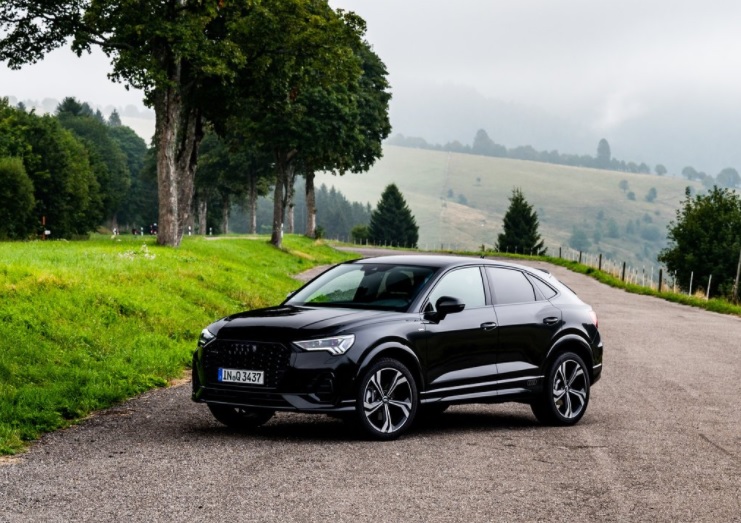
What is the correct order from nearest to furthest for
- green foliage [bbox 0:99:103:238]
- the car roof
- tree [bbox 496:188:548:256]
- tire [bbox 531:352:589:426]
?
the car roof
tire [bbox 531:352:589:426]
green foliage [bbox 0:99:103:238]
tree [bbox 496:188:548:256]

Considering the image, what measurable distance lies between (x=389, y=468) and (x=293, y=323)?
1687 millimetres

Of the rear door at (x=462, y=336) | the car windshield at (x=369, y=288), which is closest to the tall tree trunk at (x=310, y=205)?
the car windshield at (x=369, y=288)

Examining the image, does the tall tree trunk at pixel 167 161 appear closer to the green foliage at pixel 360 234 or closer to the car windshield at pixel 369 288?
the car windshield at pixel 369 288

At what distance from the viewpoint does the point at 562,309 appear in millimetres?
11445

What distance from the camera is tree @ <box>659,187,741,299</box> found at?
Answer: 7881 centimetres

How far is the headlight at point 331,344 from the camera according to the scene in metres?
9.19

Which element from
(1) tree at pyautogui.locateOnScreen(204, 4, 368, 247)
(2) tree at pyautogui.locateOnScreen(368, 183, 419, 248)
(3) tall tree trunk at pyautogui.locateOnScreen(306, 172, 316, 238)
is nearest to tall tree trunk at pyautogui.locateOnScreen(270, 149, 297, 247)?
(3) tall tree trunk at pyautogui.locateOnScreen(306, 172, 316, 238)

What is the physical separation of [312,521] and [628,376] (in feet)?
33.5

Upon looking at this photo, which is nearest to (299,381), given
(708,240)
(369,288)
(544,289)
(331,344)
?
(331,344)

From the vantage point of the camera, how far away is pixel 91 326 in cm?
1568

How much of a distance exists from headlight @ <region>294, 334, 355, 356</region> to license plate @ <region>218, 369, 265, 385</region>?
0.44m

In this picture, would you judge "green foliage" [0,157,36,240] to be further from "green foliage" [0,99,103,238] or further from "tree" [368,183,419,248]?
"tree" [368,183,419,248]

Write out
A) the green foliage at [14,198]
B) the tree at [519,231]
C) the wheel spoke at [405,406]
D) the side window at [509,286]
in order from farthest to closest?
the tree at [519,231] < the green foliage at [14,198] < the side window at [509,286] < the wheel spoke at [405,406]

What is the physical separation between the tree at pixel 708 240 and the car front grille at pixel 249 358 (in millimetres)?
72327
